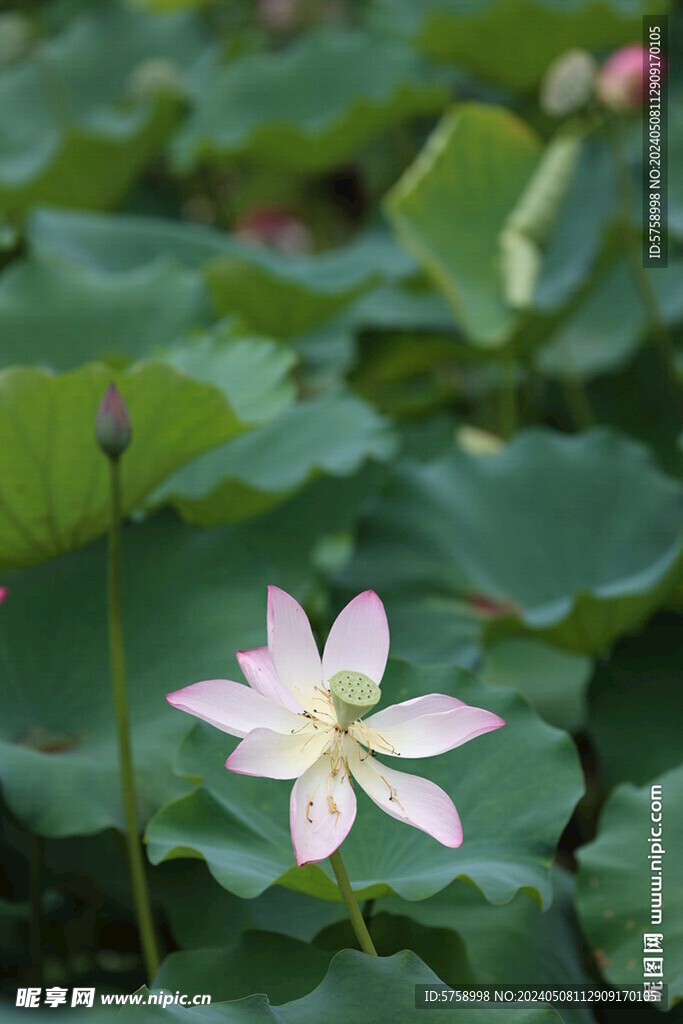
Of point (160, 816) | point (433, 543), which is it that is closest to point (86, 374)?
point (160, 816)

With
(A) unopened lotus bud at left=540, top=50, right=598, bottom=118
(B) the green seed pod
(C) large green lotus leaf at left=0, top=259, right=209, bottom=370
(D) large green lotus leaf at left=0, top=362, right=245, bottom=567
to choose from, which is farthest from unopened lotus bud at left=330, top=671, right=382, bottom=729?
(A) unopened lotus bud at left=540, top=50, right=598, bottom=118

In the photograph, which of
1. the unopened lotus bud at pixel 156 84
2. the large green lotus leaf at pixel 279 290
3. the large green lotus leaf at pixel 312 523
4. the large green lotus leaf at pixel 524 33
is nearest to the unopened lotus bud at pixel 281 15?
the unopened lotus bud at pixel 156 84

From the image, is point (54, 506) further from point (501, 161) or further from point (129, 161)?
point (129, 161)

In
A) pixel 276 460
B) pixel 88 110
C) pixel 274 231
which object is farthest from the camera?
pixel 88 110

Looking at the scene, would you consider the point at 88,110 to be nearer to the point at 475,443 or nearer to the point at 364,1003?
the point at 475,443

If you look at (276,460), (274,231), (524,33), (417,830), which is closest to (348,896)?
(417,830)

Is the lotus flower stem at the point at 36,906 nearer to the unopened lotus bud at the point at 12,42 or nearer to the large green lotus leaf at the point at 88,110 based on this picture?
the large green lotus leaf at the point at 88,110
